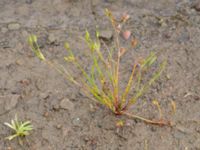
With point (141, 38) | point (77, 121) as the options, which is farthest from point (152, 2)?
point (77, 121)

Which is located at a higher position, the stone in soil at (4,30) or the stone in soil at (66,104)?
the stone in soil at (4,30)

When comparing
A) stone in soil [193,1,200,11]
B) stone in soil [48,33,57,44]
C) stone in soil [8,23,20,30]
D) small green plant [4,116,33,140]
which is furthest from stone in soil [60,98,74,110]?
stone in soil [193,1,200,11]

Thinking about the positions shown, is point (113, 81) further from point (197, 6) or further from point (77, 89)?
point (197, 6)

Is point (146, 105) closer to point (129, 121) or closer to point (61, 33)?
point (129, 121)

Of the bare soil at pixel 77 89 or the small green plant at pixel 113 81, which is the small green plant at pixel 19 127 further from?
the small green plant at pixel 113 81

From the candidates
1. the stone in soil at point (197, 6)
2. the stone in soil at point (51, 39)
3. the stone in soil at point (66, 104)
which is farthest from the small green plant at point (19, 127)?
the stone in soil at point (197, 6)

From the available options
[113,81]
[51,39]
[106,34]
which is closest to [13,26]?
[51,39]
